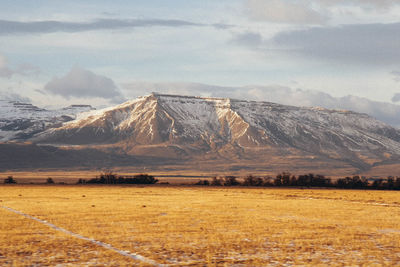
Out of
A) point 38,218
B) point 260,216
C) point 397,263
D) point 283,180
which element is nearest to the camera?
point 397,263

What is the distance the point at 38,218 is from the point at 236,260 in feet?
60.5

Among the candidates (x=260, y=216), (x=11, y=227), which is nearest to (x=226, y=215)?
(x=260, y=216)

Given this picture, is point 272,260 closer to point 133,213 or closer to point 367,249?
point 367,249

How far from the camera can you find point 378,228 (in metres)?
29.6

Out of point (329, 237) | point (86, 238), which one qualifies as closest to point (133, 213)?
point (86, 238)

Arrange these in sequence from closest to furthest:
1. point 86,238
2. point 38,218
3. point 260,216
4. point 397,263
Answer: point 397,263 < point 86,238 < point 38,218 < point 260,216

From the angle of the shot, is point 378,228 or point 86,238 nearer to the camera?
point 86,238

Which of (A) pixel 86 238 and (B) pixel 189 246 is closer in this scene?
(B) pixel 189 246

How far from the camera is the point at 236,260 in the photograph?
18469mm

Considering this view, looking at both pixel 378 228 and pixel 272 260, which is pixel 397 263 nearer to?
pixel 272 260

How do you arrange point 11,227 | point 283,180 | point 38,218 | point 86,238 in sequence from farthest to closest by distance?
point 283,180, point 38,218, point 11,227, point 86,238

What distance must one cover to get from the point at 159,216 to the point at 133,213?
275 cm

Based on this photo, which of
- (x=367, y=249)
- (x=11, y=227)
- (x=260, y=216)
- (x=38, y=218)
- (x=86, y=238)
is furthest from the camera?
A: (x=260, y=216)

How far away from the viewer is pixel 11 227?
28000 mm
